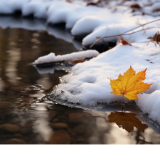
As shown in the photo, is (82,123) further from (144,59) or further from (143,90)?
(144,59)

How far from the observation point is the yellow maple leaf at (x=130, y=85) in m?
1.27

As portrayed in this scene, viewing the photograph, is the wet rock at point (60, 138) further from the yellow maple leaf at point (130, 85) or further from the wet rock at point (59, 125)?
the yellow maple leaf at point (130, 85)

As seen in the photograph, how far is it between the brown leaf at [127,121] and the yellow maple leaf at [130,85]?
10 cm

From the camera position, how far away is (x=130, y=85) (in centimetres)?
129

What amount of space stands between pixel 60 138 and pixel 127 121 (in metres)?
0.35

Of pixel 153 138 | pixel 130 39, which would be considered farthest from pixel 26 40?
pixel 153 138

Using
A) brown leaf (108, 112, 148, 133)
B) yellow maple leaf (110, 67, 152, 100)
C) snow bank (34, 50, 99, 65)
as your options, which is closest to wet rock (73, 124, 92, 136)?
brown leaf (108, 112, 148, 133)

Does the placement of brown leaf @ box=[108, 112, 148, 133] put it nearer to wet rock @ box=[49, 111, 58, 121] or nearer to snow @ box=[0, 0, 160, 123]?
snow @ box=[0, 0, 160, 123]

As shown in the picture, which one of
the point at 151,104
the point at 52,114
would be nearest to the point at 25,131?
the point at 52,114

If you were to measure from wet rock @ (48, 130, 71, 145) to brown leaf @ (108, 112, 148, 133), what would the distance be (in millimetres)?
253

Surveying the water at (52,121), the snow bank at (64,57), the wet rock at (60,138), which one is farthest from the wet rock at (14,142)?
the snow bank at (64,57)

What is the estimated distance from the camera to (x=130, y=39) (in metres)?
2.49

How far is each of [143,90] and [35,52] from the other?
60.5 inches

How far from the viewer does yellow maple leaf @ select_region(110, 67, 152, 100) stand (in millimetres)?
1271
